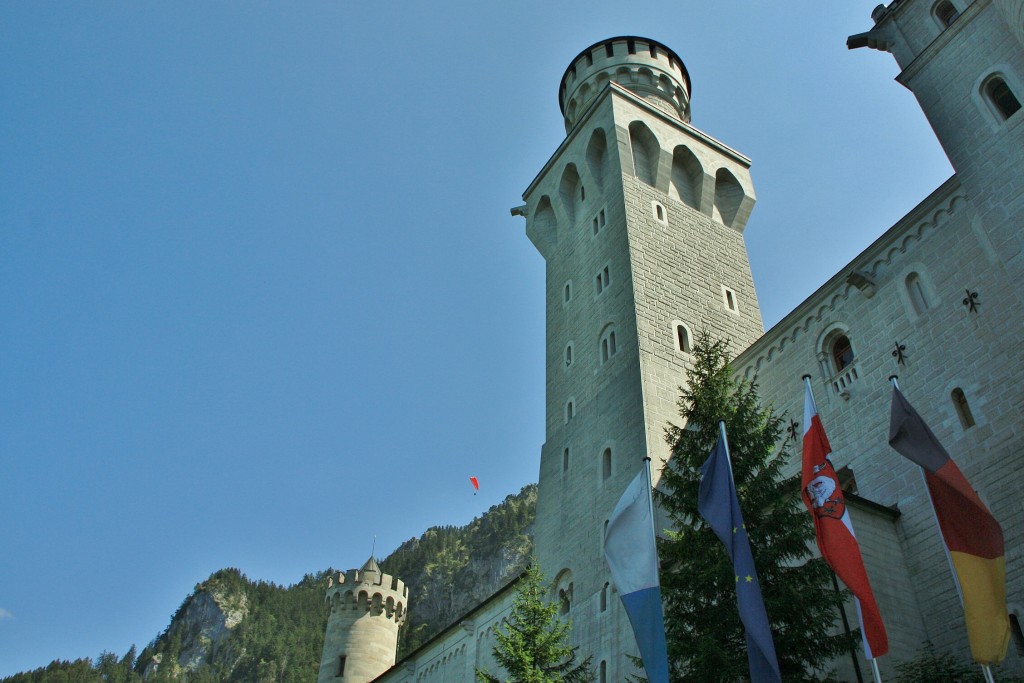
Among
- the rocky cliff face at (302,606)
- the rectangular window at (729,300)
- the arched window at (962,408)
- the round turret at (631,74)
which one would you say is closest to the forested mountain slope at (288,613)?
the rocky cliff face at (302,606)

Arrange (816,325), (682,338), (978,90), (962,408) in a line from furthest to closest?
(682,338)
(816,325)
(978,90)
(962,408)

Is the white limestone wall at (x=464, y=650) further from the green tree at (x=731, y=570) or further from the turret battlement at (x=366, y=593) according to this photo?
the green tree at (x=731, y=570)

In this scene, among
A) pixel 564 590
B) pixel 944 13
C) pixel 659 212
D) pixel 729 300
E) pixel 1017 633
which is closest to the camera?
pixel 1017 633

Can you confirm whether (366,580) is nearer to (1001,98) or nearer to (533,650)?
A: (533,650)

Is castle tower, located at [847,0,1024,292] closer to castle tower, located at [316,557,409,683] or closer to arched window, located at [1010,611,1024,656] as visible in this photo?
arched window, located at [1010,611,1024,656]

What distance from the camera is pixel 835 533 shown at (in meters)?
11.4

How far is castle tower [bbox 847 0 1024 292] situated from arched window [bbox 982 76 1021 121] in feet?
0.05

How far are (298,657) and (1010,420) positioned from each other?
8732 cm

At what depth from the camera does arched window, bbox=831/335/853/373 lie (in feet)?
63.6

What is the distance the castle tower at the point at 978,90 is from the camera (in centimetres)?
1505

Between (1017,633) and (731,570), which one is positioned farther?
(1017,633)

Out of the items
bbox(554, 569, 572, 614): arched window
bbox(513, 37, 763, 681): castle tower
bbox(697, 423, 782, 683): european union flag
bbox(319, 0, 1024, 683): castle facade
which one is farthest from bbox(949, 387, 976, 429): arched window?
bbox(554, 569, 572, 614): arched window

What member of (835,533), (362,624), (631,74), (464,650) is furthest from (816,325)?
(362,624)

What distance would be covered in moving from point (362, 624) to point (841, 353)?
87.2 feet
